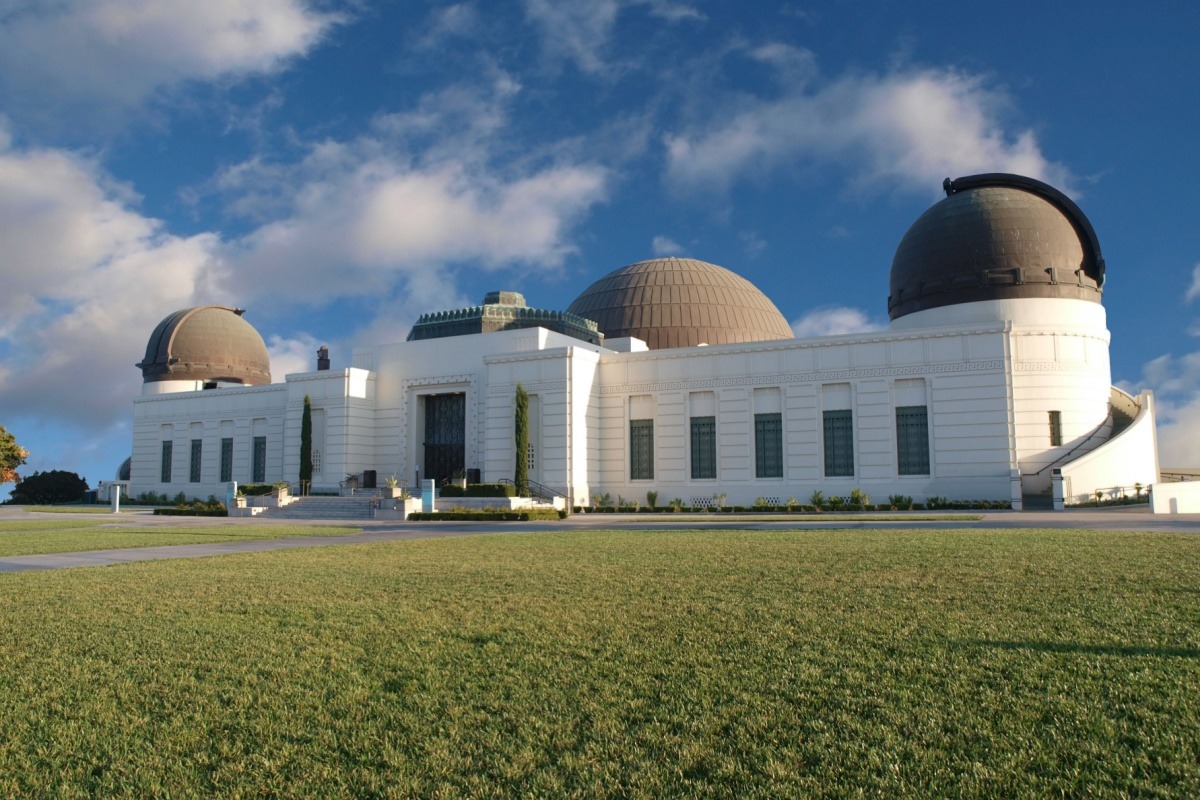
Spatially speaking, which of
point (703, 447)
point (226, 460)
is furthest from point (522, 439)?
point (226, 460)

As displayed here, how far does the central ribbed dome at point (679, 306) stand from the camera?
151ft

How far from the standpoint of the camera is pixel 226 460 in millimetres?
49000

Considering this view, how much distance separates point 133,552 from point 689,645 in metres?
13.2

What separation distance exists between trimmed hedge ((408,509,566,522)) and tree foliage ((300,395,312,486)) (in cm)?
1188

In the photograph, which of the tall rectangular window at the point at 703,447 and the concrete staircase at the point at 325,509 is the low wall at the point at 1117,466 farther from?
the concrete staircase at the point at 325,509

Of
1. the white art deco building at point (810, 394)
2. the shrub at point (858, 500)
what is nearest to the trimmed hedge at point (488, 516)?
the white art deco building at point (810, 394)

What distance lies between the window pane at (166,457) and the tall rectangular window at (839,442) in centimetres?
3886

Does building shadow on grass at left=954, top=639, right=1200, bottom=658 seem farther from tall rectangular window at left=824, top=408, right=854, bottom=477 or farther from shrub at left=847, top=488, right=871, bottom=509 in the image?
tall rectangular window at left=824, top=408, right=854, bottom=477

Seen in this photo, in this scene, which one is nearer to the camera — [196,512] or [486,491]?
[486,491]

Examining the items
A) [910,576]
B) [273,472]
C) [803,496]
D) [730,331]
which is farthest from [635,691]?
[273,472]

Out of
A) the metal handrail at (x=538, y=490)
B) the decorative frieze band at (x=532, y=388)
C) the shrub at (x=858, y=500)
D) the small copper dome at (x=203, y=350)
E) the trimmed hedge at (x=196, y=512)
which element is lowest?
the trimmed hedge at (x=196, y=512)

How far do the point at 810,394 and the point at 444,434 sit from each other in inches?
690

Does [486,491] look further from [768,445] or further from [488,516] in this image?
[768,445]

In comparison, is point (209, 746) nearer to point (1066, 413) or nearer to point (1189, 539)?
point (1189, 539)
